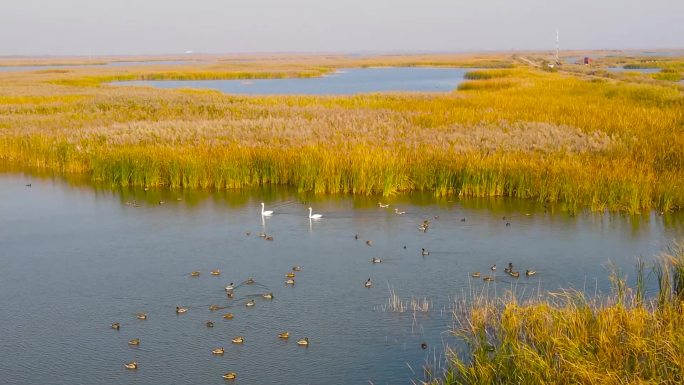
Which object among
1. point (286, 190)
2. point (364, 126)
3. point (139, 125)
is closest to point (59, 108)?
point (139, 125)

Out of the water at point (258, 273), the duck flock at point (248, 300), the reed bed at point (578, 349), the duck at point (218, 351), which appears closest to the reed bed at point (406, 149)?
the water at point (258, 273)

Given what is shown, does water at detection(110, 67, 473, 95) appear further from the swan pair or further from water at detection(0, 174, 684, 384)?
the swan pair

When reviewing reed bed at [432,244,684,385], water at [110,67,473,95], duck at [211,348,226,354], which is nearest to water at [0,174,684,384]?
duck at [211,348,226,354]

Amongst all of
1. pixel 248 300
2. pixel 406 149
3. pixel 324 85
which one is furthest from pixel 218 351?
pixel 324 85

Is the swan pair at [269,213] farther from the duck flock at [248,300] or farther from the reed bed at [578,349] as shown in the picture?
the reed bed at [578,349]

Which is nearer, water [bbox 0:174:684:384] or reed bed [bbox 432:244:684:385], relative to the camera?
reed bed [bbox 432:244:684:385]

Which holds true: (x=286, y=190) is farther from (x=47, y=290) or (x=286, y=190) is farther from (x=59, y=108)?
(x=59, y=108)
